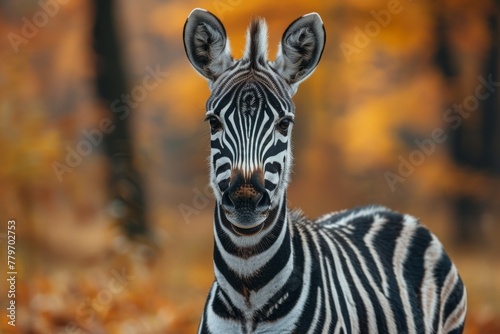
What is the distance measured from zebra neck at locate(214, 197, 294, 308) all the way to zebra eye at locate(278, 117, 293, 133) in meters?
0.41

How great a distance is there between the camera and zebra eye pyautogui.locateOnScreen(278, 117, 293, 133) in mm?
4453

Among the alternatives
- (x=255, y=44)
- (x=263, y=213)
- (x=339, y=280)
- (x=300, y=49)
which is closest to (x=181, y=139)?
(x=339, y=280)

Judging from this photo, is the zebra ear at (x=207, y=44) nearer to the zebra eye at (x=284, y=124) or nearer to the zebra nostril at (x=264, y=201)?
the zebra eye at (x=284, y=124)

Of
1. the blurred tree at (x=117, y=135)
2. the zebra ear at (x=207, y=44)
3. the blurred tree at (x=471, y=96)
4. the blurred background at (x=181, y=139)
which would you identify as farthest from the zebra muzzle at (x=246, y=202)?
the blurred tree at (x=471, y=96)

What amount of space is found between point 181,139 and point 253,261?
19.2 metres

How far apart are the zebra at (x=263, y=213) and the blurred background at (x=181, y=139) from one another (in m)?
4.77

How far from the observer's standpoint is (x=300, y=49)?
4.77 meters

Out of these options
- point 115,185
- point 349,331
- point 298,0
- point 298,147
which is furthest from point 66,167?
point 349,331

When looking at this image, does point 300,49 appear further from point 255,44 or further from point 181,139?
point 181,139

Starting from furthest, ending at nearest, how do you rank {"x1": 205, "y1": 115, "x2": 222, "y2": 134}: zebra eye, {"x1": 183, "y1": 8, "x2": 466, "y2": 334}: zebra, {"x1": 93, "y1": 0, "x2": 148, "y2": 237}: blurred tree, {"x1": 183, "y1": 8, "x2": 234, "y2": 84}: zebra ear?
1. {"x1": 93, "y1": 0, "x2": 148, "y2": 237}: blurred tree
2. {"x1": 183, "y1": 8, "x2": 234, "y2": 84}: zebra ear
3. {"x1": 205, "y1": 115, "x2": 222, "y2": 134}: zebra eye
4. {"x1": 183, "y1": 8, "x2": 466, "y2": 334}: zebra

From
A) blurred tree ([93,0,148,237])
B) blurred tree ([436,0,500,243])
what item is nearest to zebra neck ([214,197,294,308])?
blurred tree ([93,0,148,237])

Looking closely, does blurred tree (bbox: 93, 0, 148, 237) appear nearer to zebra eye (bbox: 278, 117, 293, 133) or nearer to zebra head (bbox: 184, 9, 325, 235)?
zebra head (bbox: 184, 9, 325, 235)

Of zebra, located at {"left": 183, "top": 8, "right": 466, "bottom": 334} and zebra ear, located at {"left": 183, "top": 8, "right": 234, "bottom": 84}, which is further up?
zebra ear, located at {"left": 183, "top": 8, "right": 234, "bottom": 84}

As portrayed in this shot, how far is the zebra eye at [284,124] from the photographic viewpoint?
445cm
